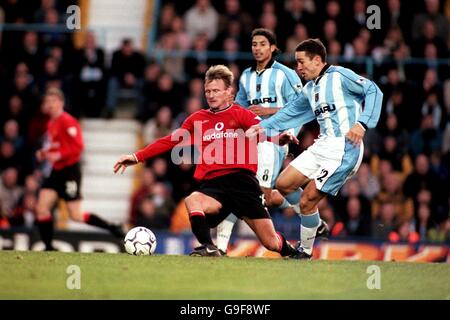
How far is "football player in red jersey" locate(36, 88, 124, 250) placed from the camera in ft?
43.7

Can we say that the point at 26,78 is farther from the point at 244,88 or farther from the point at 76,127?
the point at 244,88

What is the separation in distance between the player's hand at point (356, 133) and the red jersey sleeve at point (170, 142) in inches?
57.7

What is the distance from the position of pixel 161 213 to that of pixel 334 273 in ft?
22.3


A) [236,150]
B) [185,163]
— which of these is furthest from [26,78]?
[236,150]

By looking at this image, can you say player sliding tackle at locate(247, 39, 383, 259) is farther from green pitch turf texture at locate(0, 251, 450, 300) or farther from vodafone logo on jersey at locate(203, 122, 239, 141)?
green pitch turf texture at locate(0, 251, 450, 300)

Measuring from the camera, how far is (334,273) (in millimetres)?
9648

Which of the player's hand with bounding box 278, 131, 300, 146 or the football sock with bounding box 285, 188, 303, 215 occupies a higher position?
the player's hand with bounding box 278, 131, 300, 146

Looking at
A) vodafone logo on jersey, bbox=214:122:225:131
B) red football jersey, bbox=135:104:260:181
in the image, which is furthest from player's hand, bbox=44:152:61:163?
vodafone logo on jersey, bbox=214:122:225:131

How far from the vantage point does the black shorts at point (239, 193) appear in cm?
1052

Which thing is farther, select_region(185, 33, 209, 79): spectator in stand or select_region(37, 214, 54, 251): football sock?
select_region(185, 33, 209, 79): spectator in stand

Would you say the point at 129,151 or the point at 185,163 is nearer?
the point at 185,163

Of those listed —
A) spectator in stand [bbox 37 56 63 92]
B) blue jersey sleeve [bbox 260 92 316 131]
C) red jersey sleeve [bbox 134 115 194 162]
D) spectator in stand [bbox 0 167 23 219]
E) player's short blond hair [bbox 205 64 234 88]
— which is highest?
player's short blond hair [bbox 205 64 234 88]

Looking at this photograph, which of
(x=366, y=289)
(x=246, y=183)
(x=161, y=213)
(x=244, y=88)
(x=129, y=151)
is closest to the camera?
(x=366, y=289)

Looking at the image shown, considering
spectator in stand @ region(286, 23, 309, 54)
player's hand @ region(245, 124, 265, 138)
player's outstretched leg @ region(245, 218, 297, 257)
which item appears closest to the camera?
player's hand @ region(245, 124, 265, 138)
